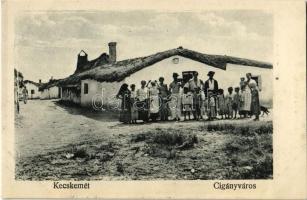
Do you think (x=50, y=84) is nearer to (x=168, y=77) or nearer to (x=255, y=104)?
(x=168, y=77)

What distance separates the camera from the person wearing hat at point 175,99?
8.82 ft

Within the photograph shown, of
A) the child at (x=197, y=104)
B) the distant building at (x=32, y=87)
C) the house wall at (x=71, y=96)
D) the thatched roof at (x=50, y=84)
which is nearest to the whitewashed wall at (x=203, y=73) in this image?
the child at (x=197, y=104)

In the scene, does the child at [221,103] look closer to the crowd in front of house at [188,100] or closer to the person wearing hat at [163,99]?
the crowd in front of house at [188,100]

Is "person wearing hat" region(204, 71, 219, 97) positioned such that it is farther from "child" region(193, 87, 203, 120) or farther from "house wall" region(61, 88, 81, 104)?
"house wall" region(61, 88, 81, 104)

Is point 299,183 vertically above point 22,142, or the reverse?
point 22,142

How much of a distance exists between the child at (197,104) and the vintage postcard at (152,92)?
5cm

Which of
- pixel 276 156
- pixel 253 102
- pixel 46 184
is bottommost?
pixel 46 184

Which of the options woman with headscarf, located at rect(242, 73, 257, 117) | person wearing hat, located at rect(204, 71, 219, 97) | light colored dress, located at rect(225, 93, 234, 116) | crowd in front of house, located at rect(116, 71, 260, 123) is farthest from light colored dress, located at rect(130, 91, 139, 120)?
woman with headscarf, located at rect(242, 73, 257, 117)

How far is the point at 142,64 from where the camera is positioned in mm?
2672

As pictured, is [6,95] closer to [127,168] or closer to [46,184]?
[46,184]

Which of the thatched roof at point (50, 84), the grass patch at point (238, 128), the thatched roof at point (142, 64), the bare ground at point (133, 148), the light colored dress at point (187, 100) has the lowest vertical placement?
the bare ground at point (133, 148)

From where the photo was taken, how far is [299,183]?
8.48 feet

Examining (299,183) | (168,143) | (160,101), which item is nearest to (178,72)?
(160,101)

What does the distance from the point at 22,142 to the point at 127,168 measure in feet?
2.33
